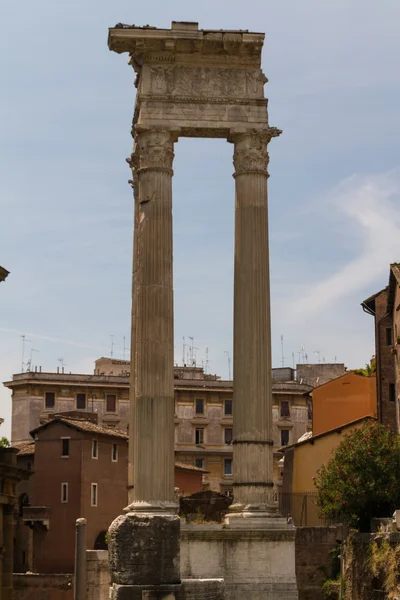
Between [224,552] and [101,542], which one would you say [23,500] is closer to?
[101,542]

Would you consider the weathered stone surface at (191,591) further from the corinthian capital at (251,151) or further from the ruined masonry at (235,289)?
the corinthian capital at (251,151)

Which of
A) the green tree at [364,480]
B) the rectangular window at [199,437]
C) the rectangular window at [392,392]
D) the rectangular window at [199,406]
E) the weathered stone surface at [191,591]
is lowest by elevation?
the weathered stone surface at [191,591]

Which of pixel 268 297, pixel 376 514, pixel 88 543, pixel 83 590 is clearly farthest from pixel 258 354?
pixel 88 543

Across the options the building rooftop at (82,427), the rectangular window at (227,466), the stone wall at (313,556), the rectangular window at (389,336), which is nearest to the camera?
the stone wall at (313,556)

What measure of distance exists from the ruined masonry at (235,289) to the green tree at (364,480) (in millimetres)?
12664

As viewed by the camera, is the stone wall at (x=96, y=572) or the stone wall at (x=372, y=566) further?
the stone wall at (x=96, y=572)

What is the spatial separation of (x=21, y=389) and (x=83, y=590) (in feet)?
98.2

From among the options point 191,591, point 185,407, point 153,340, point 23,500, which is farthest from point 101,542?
point 191,591

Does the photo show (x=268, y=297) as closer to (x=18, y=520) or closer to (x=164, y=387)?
(x=164, y=387)

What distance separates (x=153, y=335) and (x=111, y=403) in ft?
173

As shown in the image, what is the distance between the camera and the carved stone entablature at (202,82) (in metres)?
23.2

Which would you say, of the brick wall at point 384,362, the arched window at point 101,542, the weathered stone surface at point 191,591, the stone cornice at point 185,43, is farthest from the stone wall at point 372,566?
the arched window at point 101,542

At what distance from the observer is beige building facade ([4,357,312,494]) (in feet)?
241

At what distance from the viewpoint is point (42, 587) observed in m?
52.5
